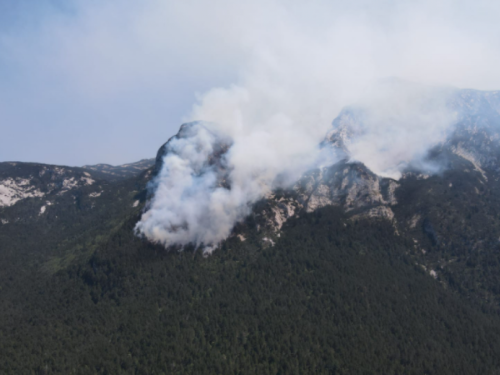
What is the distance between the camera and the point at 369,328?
200 meters

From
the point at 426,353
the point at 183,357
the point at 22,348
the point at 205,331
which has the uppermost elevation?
the point at 426,353

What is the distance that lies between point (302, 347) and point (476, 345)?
10071 centimetres

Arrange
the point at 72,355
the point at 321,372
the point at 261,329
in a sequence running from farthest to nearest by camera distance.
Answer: the point at 261,329
the point at 72,355
the point at 321,372

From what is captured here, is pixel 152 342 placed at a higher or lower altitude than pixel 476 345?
lower

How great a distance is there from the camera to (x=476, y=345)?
192875 millimetres

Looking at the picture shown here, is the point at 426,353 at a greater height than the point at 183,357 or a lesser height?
greater

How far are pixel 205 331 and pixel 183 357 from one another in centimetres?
2212

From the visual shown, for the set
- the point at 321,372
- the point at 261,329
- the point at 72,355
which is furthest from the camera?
the point at 261,329

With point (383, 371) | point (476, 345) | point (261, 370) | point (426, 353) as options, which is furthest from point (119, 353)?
point (476, 345)

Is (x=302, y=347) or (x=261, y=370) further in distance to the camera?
(x=302, y=347)

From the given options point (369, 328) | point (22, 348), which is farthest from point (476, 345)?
point (22, 348)

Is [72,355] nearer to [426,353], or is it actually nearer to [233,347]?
[233,347]

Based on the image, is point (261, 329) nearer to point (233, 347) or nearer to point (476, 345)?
point (233, 347)

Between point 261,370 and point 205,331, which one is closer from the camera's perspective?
point 261,370
